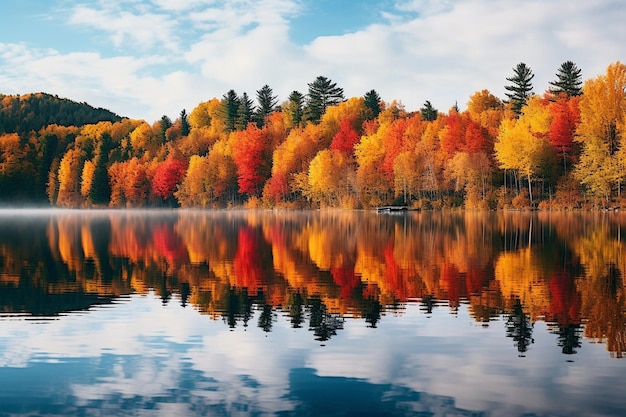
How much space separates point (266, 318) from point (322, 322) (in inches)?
66.0

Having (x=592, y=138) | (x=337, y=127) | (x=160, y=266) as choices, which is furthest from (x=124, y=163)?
(x=160, y=266)

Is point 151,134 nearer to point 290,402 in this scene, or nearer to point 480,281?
point 480,281

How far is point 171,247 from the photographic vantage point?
4250 cm

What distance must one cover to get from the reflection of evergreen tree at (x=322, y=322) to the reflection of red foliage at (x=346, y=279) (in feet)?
7.48

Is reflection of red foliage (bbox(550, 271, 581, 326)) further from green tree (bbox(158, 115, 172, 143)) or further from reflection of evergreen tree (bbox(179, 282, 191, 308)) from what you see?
green tree (bbox(158, 115, 172, 143))

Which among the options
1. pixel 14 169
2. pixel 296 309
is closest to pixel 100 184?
pixel 14 169

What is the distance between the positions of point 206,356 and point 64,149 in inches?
7687

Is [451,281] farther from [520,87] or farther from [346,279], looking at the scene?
[520,87]

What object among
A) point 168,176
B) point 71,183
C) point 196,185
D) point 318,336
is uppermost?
point 168,176

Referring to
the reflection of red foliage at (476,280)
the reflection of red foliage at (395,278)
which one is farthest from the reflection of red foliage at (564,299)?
the reflection of red foliage at (395,278)

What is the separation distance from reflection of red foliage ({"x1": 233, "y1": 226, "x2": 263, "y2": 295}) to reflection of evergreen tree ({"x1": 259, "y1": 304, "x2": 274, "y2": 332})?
3.12m

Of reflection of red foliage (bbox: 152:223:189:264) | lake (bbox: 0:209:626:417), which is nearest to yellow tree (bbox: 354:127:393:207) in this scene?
reflection of red foliage (bbox: 152:223:189:264)

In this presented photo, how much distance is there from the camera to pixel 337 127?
426ft

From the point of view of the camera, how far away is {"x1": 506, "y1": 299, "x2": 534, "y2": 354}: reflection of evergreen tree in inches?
592
